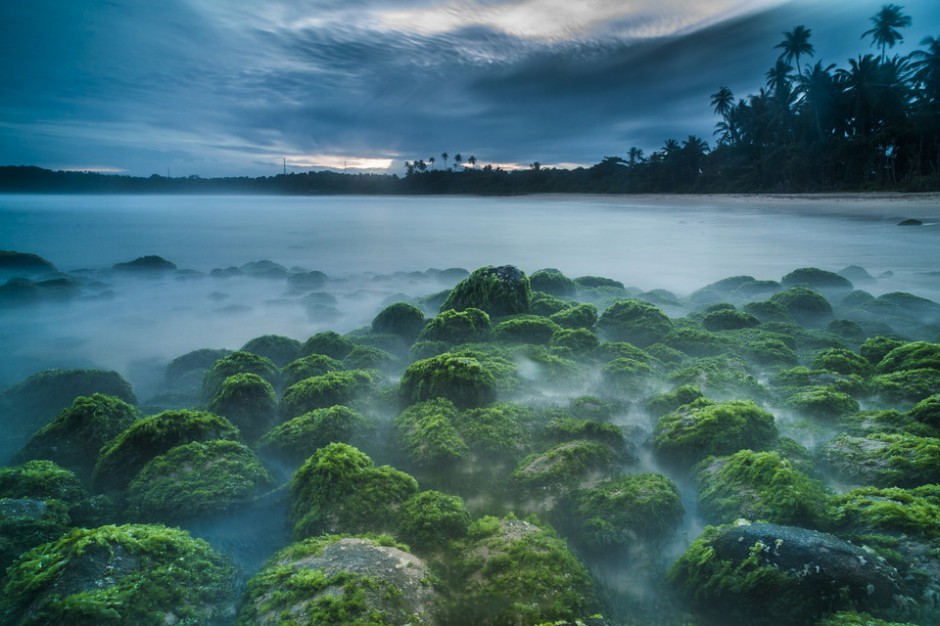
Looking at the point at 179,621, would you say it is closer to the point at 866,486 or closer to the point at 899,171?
the point at 866,486

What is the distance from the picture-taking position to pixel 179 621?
2812 mm

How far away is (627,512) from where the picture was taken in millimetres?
3590

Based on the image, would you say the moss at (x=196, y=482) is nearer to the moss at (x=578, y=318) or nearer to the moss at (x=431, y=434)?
the moss at (x=431, y=434)

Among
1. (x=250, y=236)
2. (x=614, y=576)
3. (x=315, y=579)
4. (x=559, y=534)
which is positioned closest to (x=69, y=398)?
(x=315, y=579)

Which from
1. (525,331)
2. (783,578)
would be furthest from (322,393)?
(783,578)

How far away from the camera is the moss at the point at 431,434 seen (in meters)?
4.34

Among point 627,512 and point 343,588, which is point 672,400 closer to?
point 627,512

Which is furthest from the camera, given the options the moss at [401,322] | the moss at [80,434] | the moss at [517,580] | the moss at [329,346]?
the moss at [401,322]

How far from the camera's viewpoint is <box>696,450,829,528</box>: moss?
10.8 ft

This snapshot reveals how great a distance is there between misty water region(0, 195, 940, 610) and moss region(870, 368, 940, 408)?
279 centimetres

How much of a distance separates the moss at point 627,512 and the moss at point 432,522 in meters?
0.90

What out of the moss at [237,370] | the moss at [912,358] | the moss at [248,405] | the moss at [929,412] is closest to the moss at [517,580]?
the moss at [248,405]

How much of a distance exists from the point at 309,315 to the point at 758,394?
10601 millimetres

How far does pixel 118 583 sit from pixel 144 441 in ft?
6.11
